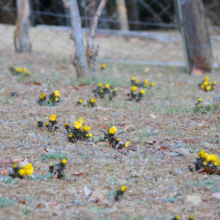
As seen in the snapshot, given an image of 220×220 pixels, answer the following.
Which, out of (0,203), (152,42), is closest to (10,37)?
(152,42)

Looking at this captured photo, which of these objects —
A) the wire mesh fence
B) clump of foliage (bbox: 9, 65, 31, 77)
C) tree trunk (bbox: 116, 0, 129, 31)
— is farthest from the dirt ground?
tree trunk (bbox: 116, 0, 129, 31)

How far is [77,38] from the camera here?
512 cm

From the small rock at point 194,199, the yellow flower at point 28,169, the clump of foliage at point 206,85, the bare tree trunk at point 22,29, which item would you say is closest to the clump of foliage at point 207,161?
the small rock at point 194,199

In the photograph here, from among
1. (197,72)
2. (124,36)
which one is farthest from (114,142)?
(124,36)

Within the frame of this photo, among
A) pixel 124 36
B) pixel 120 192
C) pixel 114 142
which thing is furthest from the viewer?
pixel 124 36

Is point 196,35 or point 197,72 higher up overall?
point 196,35

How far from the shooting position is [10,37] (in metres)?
8.86

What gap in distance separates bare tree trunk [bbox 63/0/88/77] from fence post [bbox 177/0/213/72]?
2.41 m

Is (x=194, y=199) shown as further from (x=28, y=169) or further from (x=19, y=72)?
(x=19, y=72)

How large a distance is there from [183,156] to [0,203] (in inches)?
56.5

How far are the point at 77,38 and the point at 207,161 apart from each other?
3.16m

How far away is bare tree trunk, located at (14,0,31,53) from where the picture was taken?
23.2ft

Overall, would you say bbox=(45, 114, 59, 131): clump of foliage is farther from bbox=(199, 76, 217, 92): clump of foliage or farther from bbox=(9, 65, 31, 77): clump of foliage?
bbox=(199, 76, 217, 92): clump of foliage

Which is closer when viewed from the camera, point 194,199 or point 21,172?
point 194,199
